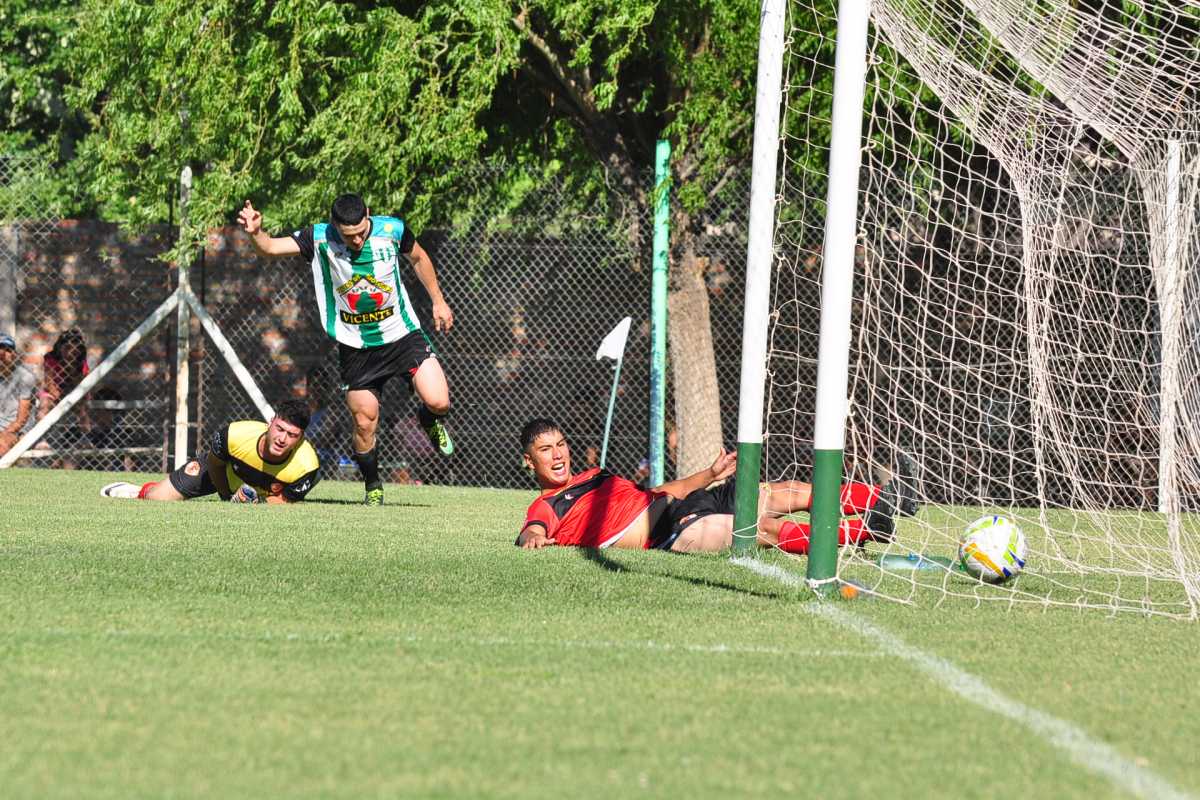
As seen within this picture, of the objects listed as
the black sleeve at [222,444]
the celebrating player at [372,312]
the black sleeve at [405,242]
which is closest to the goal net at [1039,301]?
the celebrating player at [372,312]

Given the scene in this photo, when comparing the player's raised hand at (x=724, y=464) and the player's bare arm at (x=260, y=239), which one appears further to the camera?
the player's bare arm at (x=260, y=239)

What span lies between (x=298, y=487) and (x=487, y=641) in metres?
6.04

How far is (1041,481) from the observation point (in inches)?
327

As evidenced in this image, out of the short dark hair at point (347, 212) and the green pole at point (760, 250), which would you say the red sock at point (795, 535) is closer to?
the green pole at point (760, 250)

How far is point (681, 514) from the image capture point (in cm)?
800

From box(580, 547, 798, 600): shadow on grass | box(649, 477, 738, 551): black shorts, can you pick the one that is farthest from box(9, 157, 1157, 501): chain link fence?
box(580, 547, 798, 600): shadow on grass

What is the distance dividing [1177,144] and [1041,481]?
→ 1.96m

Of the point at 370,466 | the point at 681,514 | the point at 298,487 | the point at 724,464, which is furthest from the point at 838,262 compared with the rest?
the point at 298,487

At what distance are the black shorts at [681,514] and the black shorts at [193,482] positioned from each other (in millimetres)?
4166

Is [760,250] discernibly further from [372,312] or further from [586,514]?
[372,312]

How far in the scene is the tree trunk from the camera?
14.0m

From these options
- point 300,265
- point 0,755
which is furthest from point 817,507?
point 300,265

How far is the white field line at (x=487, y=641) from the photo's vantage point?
463 centimetres

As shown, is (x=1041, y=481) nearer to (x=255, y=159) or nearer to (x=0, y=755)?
(x=0, y=755)
